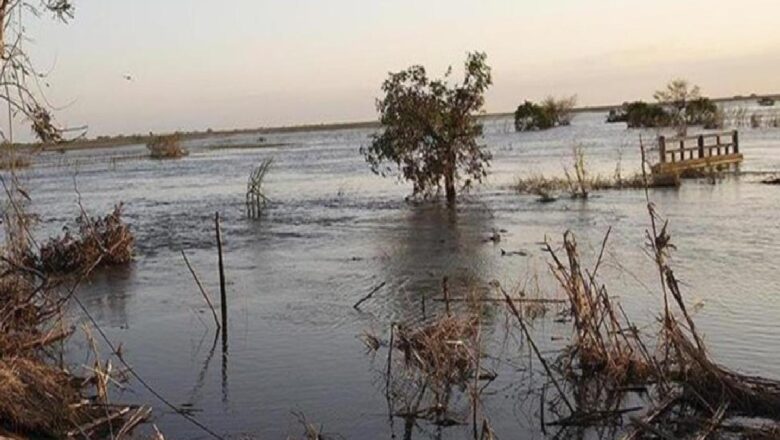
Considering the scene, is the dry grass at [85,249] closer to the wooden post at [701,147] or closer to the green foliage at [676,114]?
the wooden post at [701,147]

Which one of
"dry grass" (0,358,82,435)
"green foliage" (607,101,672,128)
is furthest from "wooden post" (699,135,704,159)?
"green foliage" (607,101,672,128)

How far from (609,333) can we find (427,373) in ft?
8.03

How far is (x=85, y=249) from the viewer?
24.2 meters

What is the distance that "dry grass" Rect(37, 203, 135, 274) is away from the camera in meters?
23.9

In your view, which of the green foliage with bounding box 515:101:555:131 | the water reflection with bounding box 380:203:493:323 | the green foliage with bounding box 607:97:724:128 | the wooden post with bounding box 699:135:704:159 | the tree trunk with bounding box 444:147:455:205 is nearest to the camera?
the water reflection with bounding box 380:203:493:323

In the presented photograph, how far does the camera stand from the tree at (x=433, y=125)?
3797 centimetres

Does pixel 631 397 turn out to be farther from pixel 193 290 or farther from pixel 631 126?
pixel 631 126

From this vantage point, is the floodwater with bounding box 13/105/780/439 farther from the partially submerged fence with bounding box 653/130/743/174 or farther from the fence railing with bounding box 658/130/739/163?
the fence railing with bounding box 658/130/739/163

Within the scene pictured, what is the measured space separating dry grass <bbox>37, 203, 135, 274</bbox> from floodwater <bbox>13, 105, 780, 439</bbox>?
0.58m

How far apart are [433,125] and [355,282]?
17.5 metres

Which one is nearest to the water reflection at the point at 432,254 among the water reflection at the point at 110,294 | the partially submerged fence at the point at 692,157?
the water reflection at the point at 110,294

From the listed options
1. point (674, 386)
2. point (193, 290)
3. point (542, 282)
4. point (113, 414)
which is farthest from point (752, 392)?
point (193, 290)

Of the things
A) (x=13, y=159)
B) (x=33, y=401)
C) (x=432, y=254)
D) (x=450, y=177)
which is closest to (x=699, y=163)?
(x=450, y=177)

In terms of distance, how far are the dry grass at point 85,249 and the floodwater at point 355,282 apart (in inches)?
23.0
